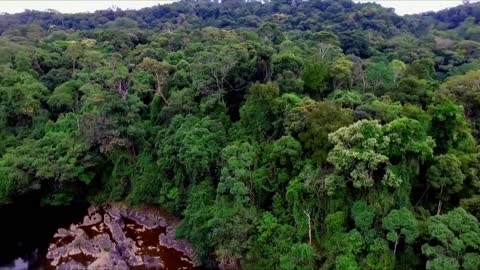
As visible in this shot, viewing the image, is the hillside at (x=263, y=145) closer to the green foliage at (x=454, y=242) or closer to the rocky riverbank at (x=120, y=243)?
the green foliage at (x=454, y=242)

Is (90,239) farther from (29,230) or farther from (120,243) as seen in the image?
(29,230)

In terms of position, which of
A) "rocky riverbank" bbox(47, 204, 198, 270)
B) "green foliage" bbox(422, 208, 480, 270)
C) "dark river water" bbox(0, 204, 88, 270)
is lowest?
"dark river water" bbox(0, 204, 88, 270)

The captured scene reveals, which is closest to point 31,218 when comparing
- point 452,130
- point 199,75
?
point 199,75

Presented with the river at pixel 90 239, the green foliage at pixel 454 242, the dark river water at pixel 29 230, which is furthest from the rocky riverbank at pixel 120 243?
the green foliage at pixel 454 242

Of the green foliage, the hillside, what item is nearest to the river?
→ the hillside

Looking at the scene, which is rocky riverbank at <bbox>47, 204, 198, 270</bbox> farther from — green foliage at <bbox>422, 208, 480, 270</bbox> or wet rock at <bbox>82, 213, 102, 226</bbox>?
green foliage at <bbox>422, 208, 480, 270</bbox>

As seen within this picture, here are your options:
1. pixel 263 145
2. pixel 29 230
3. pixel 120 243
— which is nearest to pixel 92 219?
pixel 29 230

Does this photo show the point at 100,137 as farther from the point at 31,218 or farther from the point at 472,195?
the point at 472,195
